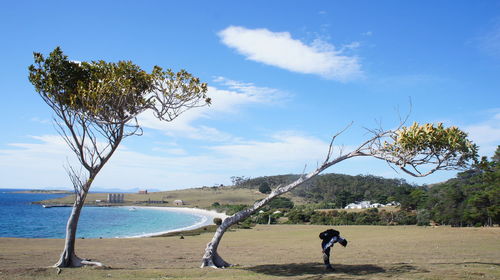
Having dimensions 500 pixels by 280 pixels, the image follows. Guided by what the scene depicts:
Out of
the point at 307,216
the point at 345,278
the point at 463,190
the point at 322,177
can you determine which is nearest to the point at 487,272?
the point at 345,278

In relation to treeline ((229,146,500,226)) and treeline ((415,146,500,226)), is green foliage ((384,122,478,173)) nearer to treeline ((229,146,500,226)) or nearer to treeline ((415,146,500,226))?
treeline ((229,146,500,226))

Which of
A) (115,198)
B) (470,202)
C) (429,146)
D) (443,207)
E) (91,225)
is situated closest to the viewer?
(429,146)

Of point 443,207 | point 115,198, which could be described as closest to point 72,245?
point 443,207

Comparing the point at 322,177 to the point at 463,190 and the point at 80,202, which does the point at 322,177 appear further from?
the point at 80,202

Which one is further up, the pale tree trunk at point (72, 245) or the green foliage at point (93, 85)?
the green foliage at point (93, 85)

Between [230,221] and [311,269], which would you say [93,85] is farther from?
[311,269]

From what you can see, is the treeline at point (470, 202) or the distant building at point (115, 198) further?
the distant building at point (115, 198)

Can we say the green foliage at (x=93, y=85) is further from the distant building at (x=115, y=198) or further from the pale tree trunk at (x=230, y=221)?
the distant building at (x=115, y=198)

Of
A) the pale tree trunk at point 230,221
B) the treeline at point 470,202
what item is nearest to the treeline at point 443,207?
the treeline at point 470,202

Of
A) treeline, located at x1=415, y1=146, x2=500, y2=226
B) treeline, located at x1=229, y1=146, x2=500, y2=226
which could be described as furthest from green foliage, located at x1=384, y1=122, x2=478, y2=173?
treeline, located at x1=415, y1=146, x2=500, y2=226

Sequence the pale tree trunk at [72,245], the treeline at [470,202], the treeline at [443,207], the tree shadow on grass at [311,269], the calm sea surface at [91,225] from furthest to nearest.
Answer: the calm sea surface at [91,225] < the treeline at [443,207] < the treeline at [470,202] < the pale tree trunk at [72,245] < the tree shadow on grass at [311,269]

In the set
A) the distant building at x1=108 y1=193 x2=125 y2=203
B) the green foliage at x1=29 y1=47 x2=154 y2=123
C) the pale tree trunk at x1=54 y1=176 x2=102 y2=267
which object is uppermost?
the green foliage at x1=29 y1=47 x2=154 y2=123

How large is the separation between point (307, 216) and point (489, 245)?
3902 cm

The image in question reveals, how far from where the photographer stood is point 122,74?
14000 mm
